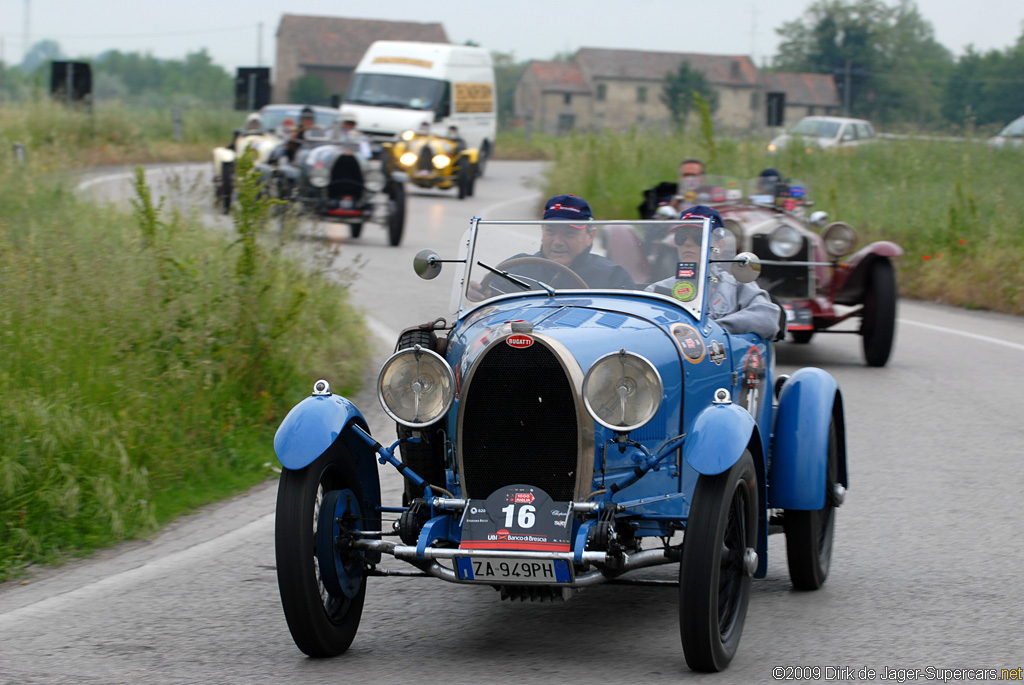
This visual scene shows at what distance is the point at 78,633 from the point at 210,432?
3.14m

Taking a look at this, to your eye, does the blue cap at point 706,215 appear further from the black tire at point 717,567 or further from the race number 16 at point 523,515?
the race number 16 at point 523,515

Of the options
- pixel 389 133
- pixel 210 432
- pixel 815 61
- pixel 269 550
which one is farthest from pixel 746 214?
pixel 815 61

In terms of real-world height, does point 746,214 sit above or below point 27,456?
above

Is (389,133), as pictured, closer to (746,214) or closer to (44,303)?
(746,214)

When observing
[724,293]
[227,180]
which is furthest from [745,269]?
[227,180]

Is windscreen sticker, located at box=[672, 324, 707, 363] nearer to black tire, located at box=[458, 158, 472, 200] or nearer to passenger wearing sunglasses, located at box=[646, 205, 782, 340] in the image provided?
passenger wearing sunglasses, located at box=[646, 205, 782, 340]

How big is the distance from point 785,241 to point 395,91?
19.8 meters

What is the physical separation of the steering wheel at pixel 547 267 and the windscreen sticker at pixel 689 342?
568mm

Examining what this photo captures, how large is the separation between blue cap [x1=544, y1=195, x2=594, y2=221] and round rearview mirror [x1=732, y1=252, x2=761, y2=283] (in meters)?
1.14

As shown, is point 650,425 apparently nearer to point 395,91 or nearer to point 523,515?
point 523,515

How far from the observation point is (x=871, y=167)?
977 inches

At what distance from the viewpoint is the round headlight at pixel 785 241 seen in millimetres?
12305

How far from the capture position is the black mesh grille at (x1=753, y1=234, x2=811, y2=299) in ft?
40.2

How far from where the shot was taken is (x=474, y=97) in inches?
1310
